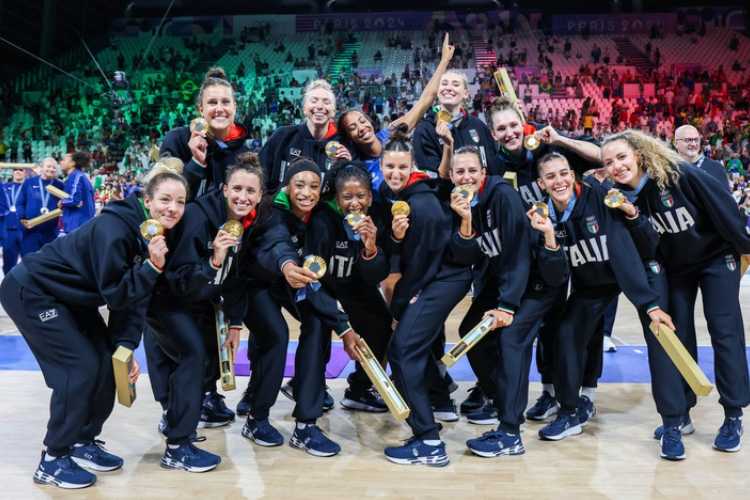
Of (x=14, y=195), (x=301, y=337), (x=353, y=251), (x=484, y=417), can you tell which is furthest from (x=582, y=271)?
(x=14, y=195)

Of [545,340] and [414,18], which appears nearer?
[545,340]

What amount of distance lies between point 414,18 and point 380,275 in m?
26.4

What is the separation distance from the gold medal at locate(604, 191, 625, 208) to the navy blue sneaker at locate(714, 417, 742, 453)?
1537 millimetres

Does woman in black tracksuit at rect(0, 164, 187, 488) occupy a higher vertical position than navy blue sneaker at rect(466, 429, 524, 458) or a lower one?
higher

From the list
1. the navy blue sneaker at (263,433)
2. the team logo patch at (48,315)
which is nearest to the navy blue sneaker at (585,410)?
the navy blue sneaker at (263,433)

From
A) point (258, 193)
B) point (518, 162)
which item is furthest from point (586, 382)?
point (258, 193)

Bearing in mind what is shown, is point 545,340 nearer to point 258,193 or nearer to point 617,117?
point 258,193

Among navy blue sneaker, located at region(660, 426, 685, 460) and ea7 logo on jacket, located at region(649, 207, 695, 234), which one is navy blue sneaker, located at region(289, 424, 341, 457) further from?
ea7 logo on jacket, located at region(649, 207, 695, 234)

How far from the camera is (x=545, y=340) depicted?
16.0 feet

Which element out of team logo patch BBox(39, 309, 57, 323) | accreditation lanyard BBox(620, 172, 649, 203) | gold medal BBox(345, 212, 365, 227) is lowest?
team logo patch BBox(39, 309, 57, 323)

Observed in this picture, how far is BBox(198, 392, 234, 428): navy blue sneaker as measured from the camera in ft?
15.1

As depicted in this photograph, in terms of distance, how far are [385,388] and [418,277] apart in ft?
2.40

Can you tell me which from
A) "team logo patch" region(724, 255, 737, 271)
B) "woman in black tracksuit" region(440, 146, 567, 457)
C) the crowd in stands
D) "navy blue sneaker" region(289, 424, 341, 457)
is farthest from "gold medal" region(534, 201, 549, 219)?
the crowd in stands

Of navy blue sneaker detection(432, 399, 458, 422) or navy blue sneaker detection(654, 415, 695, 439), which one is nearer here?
navy blue sneaker detection(654, 415, 695, 439)
